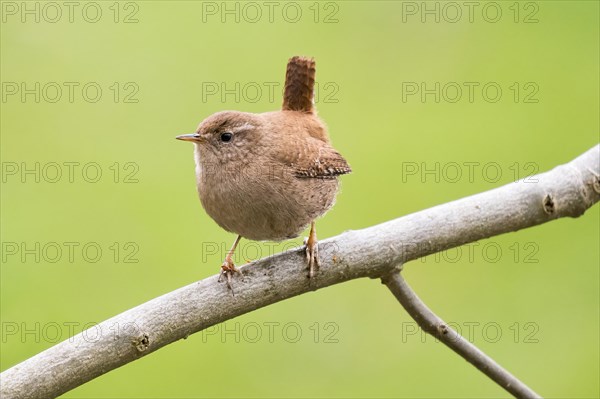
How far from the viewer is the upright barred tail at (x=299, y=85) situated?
3730 mm

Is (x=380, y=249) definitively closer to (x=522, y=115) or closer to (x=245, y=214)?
(x=245, y=214)

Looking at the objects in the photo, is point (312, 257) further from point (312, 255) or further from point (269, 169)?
point (269, 169)

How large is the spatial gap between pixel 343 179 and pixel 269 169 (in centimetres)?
235

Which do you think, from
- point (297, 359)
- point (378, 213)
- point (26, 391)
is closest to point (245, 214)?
point (26, 391)

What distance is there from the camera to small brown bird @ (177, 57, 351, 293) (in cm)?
339

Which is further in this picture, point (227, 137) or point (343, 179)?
point (343, 179)

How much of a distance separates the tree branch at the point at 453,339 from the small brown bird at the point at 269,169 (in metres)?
0.35

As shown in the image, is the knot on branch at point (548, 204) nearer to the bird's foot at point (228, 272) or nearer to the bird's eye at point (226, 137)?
the bird's foot at point (228, 272)

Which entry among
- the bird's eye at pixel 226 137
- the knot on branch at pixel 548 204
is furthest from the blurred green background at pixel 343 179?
the knot on branch at pixel 548 204

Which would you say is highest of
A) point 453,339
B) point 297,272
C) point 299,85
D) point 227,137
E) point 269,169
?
point 299,85

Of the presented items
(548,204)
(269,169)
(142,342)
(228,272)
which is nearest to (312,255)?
(228,272)

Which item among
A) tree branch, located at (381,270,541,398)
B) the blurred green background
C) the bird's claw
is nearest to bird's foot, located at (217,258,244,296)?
the bird's claw

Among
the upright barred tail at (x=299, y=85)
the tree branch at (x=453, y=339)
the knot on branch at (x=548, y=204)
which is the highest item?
the upright barred tail at (x=299, y=85)

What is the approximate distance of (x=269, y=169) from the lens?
11.5ft
